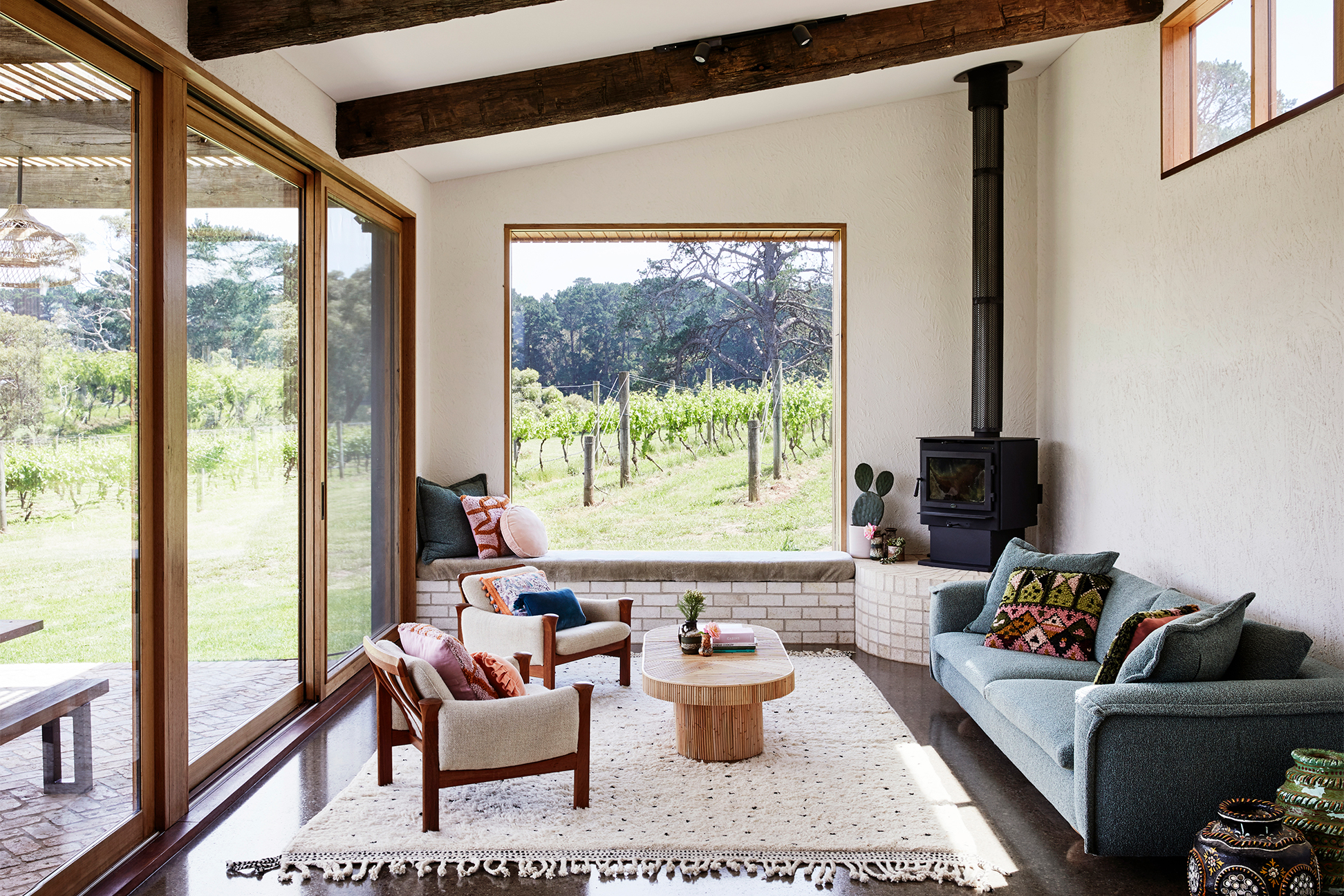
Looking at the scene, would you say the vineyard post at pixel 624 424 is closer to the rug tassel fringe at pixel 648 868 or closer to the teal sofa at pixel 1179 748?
the rug tassel fringe at pixel 648 868

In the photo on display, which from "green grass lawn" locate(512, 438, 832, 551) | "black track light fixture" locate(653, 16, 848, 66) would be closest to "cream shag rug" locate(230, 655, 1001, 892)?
"green grass lawn" locate(512, 438, 832, 551)

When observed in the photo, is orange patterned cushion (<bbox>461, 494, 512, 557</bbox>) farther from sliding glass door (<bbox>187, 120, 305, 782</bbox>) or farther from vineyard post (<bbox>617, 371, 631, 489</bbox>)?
sliding glass door (<bbox>187, 120, 305, 782</bbox>)

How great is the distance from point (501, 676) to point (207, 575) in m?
1.23

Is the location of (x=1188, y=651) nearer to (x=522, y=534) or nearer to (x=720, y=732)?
(x=720, y=732)

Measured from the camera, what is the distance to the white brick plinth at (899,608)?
5617mm

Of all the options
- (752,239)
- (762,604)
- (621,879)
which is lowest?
(621,879)

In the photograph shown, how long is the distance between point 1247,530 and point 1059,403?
7.31 feet

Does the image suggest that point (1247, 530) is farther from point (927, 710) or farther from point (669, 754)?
point (669, 754)

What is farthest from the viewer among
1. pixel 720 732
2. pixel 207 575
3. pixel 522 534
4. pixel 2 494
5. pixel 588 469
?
pixel 588 469

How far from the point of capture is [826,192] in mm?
6523

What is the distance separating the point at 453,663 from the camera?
11.1ft

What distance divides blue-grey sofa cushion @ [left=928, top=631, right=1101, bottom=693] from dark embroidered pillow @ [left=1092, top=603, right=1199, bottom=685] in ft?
1.28

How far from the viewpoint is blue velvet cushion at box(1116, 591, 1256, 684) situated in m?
3.04

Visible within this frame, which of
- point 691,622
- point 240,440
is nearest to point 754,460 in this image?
point 691,622
